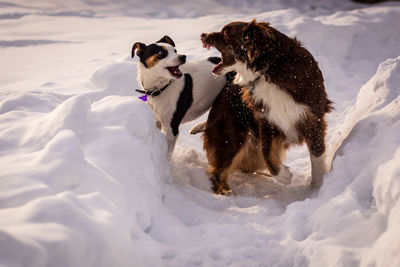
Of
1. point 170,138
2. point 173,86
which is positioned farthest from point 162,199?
point 173,86

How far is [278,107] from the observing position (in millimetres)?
2791

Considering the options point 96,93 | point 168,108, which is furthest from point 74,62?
point 168,108

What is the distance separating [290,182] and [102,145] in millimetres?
1717

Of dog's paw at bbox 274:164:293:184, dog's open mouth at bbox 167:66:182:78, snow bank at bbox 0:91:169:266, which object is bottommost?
dog's paw at bbox 274:164:293:184

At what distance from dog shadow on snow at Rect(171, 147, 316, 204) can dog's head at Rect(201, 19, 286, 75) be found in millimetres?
1045

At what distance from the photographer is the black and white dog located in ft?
11.2

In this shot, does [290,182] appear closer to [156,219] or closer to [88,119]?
[156,219]

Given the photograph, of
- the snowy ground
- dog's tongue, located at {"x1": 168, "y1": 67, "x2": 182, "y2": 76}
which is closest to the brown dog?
the snowy ground

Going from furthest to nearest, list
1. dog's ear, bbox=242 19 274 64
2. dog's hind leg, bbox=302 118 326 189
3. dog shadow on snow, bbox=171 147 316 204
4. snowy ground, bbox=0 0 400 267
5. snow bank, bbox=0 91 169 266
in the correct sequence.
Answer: dog shadow on snow, bbox=171 147 316 204, dog's hind leg, bbox=302 118 326 189, dog's ear, bbox=242 19 274 64, snowy ground, bbox=0 0 400 267, snow bank, bbox=0 91 169 266

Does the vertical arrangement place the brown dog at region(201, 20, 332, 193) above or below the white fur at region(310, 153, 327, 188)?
above

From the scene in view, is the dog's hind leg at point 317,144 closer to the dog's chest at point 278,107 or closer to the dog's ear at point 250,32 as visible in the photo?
the dog's chest at point 278,107

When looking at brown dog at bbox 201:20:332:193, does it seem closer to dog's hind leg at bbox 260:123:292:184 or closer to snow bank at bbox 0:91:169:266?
dog's hind leg at bbox 260:123:292:184

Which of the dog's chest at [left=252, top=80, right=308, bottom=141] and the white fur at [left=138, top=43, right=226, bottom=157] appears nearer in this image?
the dog's chest at [left=252, top=80, right=308, bottom=141]

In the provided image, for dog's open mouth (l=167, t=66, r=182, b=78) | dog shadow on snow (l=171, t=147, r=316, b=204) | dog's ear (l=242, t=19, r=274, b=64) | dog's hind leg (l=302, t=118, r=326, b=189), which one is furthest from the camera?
dog's open mouth (l=167, t=66, r=182, b=78)
